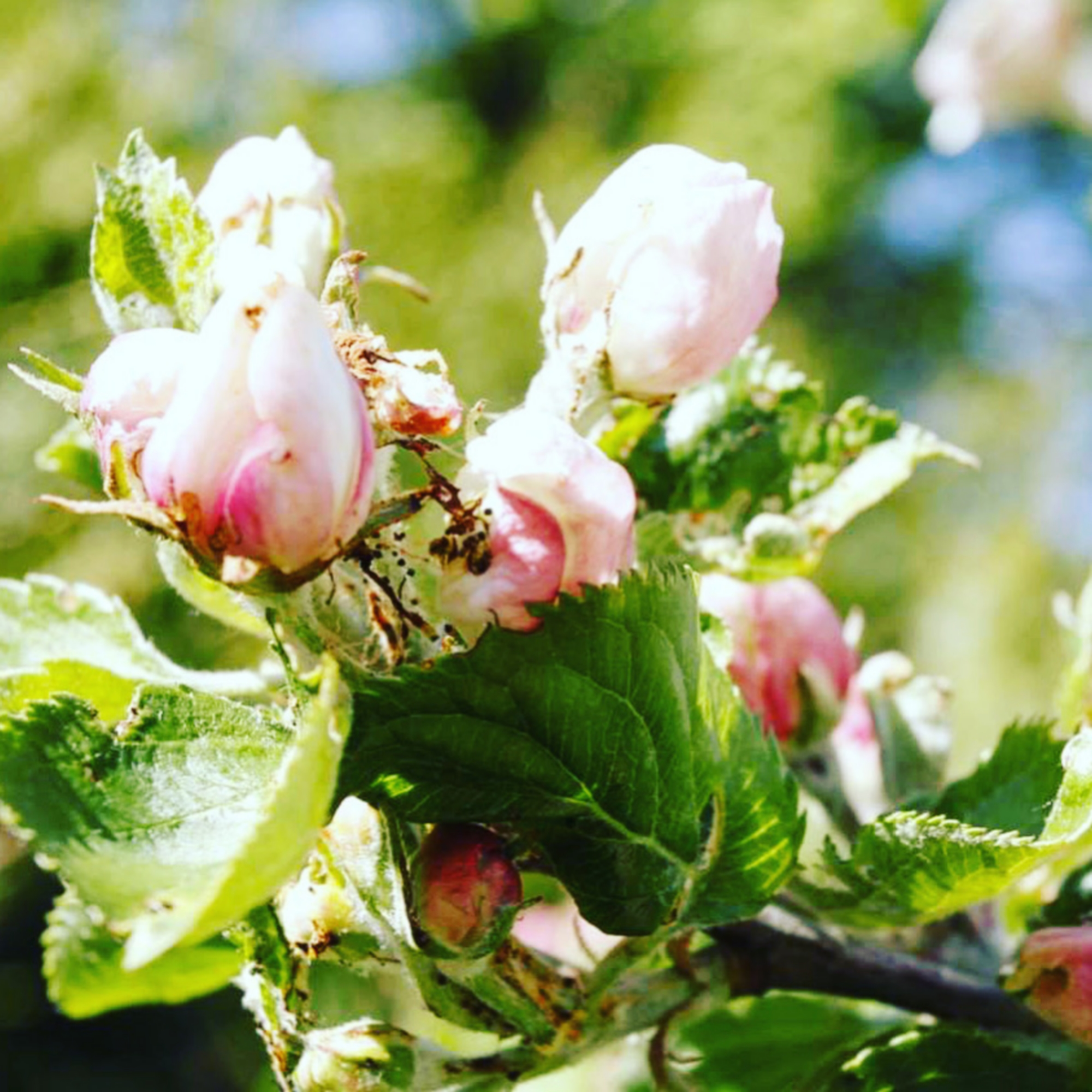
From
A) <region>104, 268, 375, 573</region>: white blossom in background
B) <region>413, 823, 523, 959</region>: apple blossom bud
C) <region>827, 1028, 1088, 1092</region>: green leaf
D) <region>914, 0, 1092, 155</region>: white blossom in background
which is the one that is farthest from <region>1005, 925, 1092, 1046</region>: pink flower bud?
<region>914, 0, 1092, 155</region>: white blossom in background

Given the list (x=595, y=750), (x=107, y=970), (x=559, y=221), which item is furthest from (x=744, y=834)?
(x=559, y=221)

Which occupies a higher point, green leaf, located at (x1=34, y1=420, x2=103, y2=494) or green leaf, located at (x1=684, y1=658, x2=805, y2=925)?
green leaf, located at (x1=34, y1=420, x2=103, y2=494)

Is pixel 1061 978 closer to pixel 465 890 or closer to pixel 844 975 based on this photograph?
pixel 844 975

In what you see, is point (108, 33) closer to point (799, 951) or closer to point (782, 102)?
point (782, 102)

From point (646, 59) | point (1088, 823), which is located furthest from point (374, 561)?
point (646, 59)

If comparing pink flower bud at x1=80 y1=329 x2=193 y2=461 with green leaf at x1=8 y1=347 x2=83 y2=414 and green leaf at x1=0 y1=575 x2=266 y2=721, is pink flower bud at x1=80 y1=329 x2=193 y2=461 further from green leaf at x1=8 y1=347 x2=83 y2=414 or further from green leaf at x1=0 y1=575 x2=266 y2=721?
green leaf at x1=0 y1=575 x2=266 y2=721
